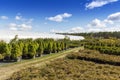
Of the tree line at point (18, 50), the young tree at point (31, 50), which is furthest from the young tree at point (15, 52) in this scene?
the young tree at point (31, 50)

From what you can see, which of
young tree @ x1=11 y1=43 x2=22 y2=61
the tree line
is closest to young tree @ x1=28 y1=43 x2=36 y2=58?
the tree line

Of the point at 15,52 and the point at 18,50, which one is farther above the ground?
the point at 18,50

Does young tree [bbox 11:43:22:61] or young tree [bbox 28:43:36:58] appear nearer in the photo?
young tree [bbox 11:43:22:61]

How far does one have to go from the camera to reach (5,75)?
27.2 meters

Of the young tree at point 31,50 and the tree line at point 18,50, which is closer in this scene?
the tree line at point 18,50

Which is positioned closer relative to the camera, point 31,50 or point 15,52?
point 15,52

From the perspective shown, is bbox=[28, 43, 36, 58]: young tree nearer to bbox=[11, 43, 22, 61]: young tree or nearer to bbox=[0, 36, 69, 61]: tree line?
bbox=[0, 36, 69, 61]: tree line

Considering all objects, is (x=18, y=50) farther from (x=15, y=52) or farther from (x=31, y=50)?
(x=31, y=50)

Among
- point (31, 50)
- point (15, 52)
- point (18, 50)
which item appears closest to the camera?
point (15, 52)

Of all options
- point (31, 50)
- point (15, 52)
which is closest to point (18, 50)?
point (15, 52)

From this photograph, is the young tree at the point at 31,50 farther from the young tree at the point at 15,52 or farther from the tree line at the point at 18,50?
the young tree at the point at 15,52

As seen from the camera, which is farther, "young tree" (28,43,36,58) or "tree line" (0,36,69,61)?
"young tree" (28,43,36,58)

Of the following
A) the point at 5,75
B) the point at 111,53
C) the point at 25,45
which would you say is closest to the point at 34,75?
the point at 5,75

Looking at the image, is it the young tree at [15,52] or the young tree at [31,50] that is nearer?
the young tree at [15,52]
